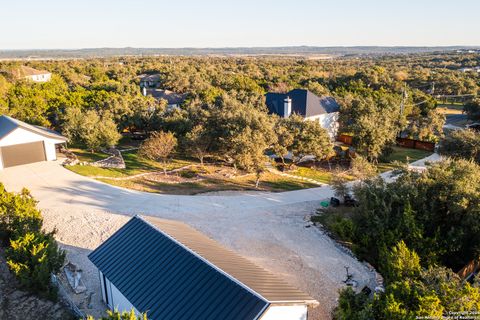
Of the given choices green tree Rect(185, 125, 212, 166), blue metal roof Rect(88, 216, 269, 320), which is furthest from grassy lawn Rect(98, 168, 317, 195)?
blue metal roof Rect(88, 216, 269, 320)

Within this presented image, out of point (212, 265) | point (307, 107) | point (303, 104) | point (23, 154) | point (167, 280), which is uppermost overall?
point (303, 104)

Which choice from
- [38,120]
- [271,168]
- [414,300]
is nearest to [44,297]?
[414,300]

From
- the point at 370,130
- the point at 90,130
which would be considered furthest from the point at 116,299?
the point at 370,130

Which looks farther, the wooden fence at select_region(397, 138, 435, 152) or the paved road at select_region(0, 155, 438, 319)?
the wooden fence at select_region(397, 138, 435, 152)

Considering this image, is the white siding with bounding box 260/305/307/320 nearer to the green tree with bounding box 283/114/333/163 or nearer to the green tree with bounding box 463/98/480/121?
the green tree with bounding box 283/114/333/163

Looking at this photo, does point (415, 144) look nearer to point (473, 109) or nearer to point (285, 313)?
point (473, 109)

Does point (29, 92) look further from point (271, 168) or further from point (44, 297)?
point (44, 297)
